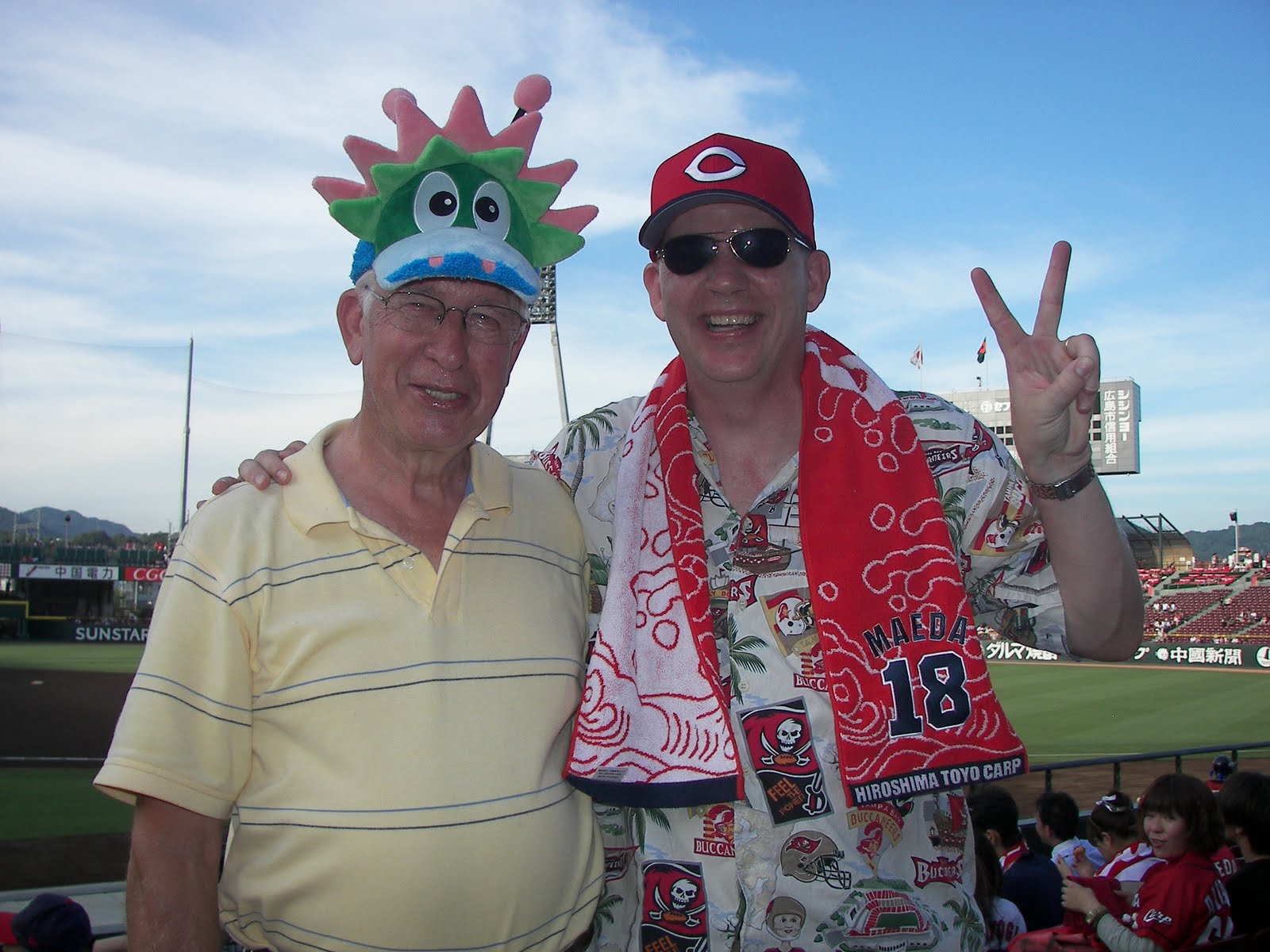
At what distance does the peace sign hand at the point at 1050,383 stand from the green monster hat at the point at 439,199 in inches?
42.2

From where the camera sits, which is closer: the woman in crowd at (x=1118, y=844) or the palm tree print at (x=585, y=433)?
the palm tree print at (x=585, y=433)

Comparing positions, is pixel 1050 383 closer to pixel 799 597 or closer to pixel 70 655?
pixel 799 597

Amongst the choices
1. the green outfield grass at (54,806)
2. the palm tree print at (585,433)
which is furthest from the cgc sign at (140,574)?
the palm tree print at (585,433)

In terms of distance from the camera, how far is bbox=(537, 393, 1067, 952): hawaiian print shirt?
2127 mm

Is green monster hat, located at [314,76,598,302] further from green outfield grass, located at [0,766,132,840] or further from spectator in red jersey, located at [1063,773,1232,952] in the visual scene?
green outfield grass, located at [0,766,132,840]

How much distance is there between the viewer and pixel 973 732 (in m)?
2.19

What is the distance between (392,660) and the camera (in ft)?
6.25

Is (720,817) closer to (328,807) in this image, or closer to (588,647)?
(588,647)

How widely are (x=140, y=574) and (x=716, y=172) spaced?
4665 centimetres

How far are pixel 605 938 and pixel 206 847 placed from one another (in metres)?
0.96

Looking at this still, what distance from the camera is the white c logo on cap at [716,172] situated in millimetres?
2406

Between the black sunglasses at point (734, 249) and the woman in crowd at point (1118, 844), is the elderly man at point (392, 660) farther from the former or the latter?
the woman in crowd at point (1118, 844)

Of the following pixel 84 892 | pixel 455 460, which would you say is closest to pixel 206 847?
pixel 455 460

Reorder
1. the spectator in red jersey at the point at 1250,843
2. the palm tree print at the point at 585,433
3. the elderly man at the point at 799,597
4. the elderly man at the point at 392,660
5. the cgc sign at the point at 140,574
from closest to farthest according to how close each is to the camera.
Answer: the elderly man at the point at 392,660 → the elderly man at the point at 799,597 → the palm tree print at the point at 585,433 → the spectator in red jersey at the point at 1250,843 → the cgc sign at the point at 140,574
